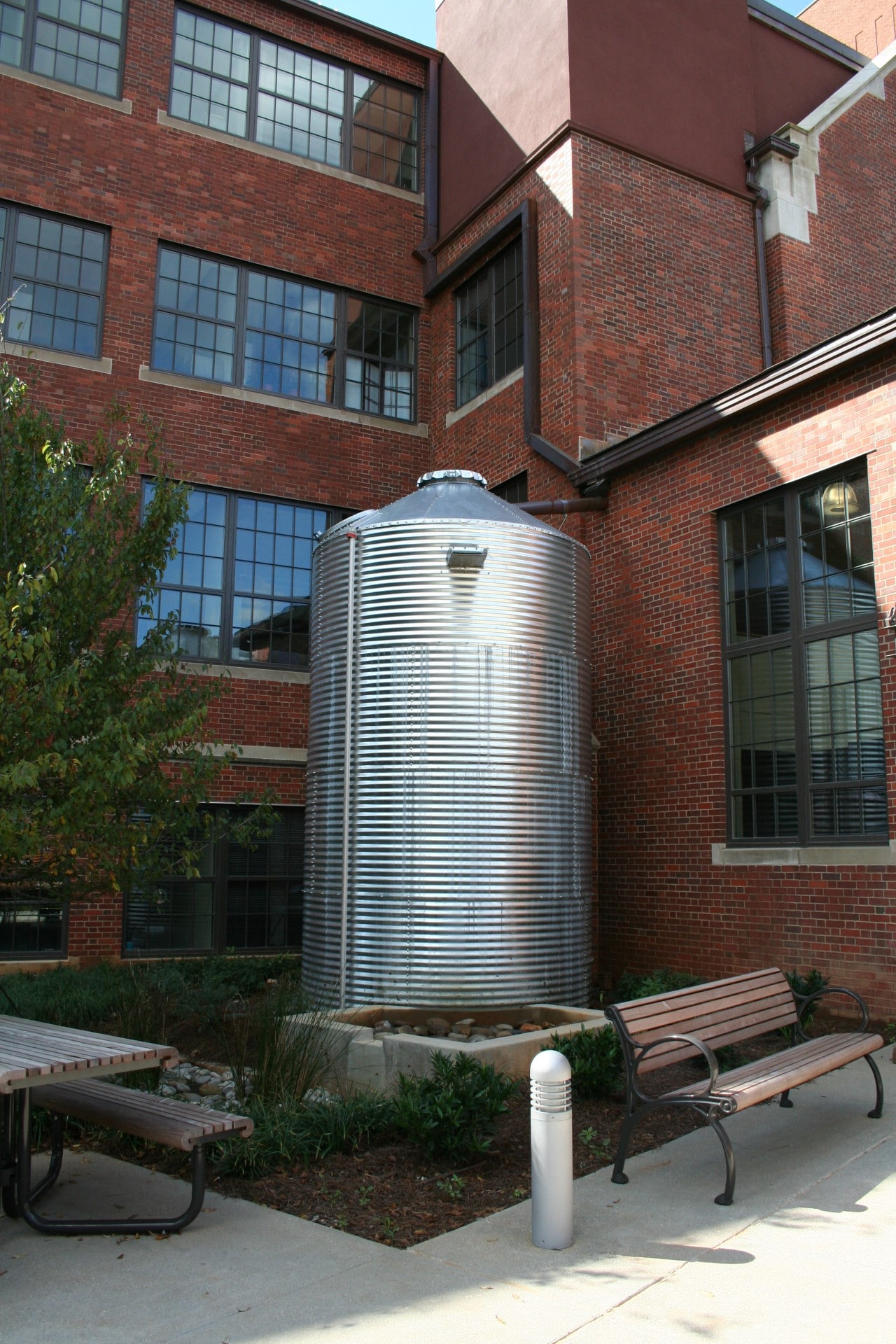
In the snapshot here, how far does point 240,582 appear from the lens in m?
16.1

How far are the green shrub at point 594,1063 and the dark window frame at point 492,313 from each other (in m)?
10.1

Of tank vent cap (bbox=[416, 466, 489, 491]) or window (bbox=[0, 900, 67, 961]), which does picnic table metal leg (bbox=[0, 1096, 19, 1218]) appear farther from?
window (bbox=[0, 900, 67, 961])

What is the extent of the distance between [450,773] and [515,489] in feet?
23.4

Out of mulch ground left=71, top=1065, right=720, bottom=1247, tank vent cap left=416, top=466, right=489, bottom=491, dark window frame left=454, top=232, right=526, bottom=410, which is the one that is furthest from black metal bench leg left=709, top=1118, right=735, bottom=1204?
dark window frame left=454, top=232, right=526, bottom=410

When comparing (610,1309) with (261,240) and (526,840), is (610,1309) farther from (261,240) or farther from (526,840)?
(261,240)

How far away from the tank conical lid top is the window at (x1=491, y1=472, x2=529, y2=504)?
3933 mm

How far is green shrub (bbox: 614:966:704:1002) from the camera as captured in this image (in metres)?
10.1

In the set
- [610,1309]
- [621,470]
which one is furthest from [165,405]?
[610,1309]

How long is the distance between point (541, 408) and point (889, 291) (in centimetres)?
679

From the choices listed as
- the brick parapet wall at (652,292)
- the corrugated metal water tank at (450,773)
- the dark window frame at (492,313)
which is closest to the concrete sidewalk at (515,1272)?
the corrugated metal water tank at (450,773)

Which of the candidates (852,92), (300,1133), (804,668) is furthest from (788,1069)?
(852,92)

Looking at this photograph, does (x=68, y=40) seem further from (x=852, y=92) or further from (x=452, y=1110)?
(x=452, y=1110)

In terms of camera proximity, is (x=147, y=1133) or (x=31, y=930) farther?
(x=31, y=930)

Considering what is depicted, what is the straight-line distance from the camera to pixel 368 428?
57.6 feet
